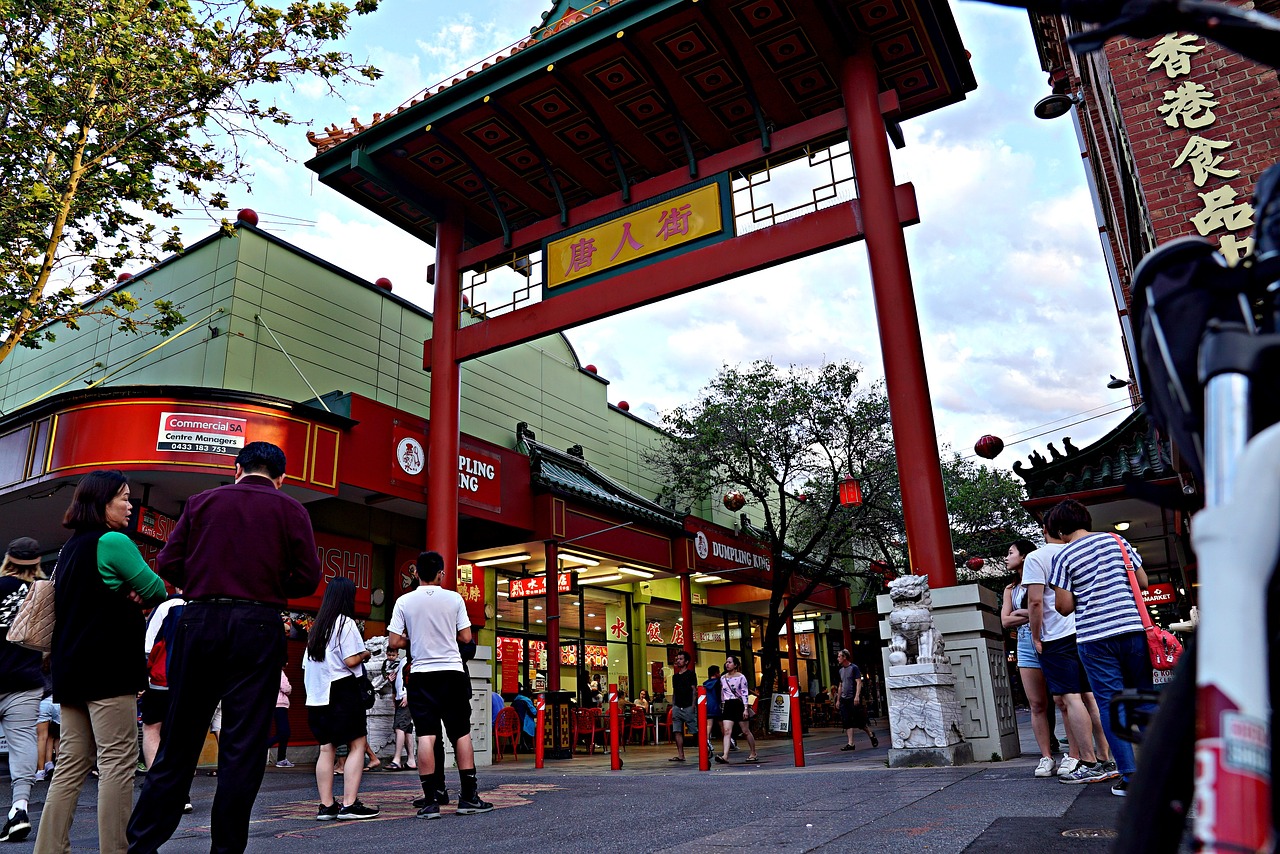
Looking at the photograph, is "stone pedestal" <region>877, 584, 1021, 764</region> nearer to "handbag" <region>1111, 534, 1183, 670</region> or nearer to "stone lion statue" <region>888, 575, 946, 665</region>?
"stone lion statue" <region>888, 575, 946, 665</region>

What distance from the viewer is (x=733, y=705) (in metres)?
11.8

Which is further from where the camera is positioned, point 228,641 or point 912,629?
point 912,629

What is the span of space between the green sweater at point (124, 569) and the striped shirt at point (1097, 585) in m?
4.44

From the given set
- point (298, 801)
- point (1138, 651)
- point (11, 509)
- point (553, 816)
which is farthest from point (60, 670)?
point (11, 509)

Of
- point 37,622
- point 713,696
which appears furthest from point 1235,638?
point 713,696

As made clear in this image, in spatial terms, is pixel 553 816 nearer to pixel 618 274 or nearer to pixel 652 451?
pixel 618 274

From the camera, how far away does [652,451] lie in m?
26.0

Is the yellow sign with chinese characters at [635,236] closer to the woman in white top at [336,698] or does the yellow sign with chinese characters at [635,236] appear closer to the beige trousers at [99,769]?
the woman in white top at [336,698]

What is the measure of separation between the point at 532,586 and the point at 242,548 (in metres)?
14.8

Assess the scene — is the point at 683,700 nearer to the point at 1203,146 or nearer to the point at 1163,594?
the point at 1203,146

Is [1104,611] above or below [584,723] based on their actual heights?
above

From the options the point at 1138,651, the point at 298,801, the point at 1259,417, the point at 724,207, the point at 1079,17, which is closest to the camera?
the point at 1259,417

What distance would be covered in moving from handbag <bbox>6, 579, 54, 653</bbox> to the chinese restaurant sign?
31.2 feet

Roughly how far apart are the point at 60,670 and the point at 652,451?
22646 millimetres
